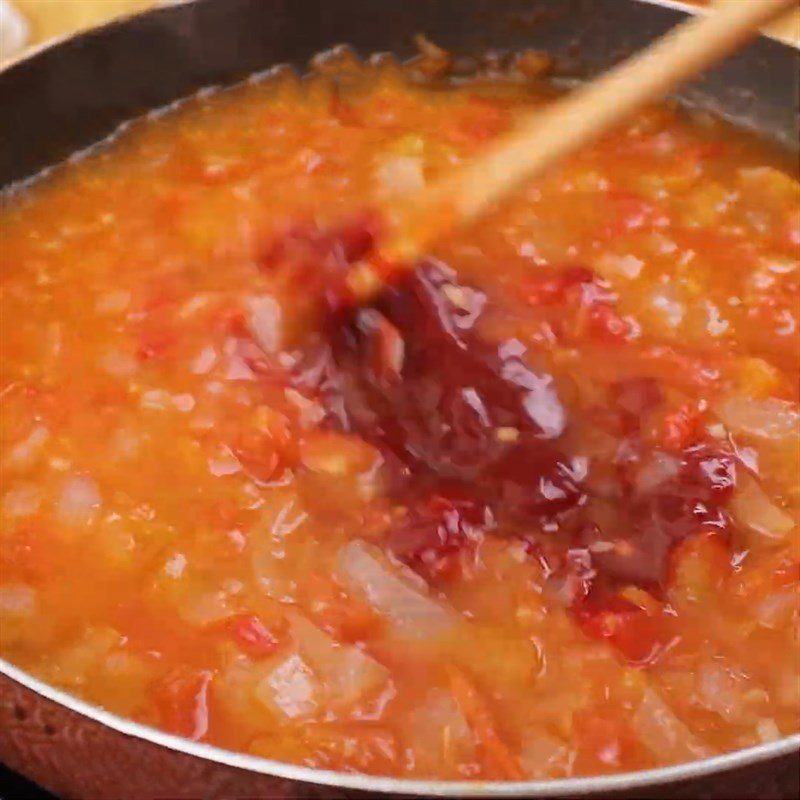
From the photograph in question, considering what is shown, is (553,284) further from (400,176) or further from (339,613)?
(339,613)

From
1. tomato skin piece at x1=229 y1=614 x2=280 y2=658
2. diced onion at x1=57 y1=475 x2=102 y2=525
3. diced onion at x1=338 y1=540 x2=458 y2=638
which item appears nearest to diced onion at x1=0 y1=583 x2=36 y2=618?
diced onion at x1=57 y1=475 x2=102 y2=525

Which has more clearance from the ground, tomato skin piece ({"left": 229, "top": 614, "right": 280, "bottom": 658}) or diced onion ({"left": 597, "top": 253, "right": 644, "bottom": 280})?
tomato skin piece ({"left": 229, "top": 614, "right": 280, "bottom": 658})

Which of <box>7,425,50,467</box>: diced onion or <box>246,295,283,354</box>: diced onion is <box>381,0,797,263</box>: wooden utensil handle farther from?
<box>7,425,50,467</box>: diced onion

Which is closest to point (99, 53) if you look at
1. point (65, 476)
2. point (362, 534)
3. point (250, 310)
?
point (250, 310)

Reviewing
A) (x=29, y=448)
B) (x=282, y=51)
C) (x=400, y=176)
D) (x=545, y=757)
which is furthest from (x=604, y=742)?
(x=282, y=51)

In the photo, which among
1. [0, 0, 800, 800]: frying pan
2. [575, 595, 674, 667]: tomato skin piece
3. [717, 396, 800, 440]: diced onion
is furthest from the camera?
[0, 0, 800, 800]: frying pan

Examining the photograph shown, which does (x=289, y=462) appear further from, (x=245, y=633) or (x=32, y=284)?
(x=32, y=284)

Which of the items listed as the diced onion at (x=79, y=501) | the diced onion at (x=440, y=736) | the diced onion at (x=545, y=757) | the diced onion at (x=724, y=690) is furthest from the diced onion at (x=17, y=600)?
the diced onion at (x=724, y=690)
